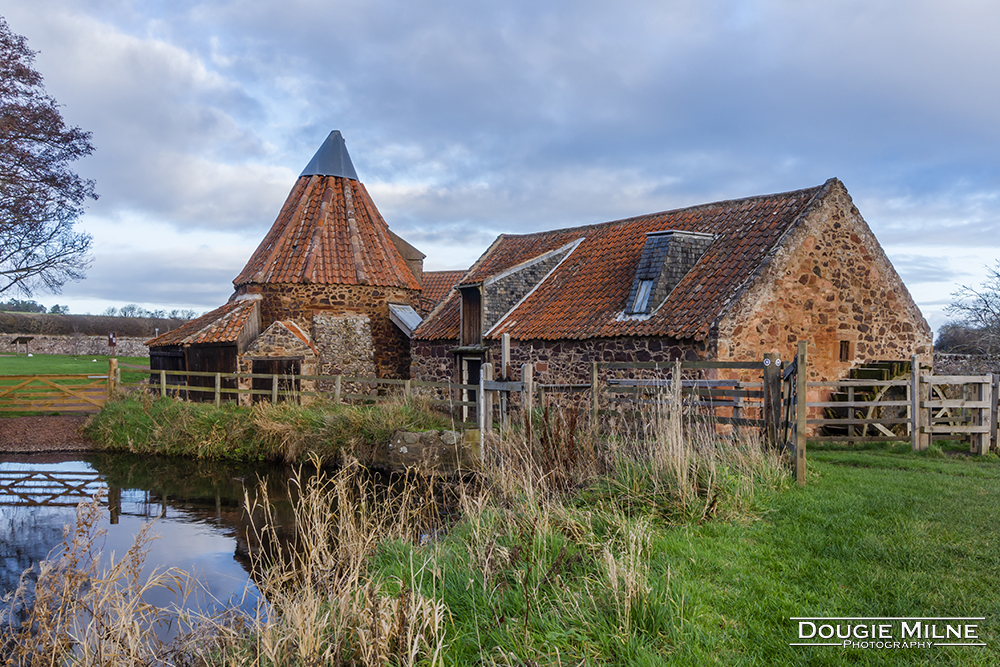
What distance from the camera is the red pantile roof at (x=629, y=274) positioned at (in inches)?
548

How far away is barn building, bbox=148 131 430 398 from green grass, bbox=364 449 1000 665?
1569cm

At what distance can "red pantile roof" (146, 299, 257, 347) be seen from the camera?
20.5 m

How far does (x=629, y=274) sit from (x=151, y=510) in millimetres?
11496

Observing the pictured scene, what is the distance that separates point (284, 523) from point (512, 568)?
647cm

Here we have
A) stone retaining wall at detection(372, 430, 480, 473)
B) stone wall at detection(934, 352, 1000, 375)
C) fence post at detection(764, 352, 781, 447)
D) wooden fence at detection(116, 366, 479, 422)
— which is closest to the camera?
fence post at detection(764, 352, 781, 447)

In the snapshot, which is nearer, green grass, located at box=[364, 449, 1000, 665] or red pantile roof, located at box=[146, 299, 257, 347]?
green grass, located at box=[364, 449, 1000, 665]

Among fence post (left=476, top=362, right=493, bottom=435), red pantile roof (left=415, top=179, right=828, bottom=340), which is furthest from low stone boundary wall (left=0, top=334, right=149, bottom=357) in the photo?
fence post (left=476, top=362, right=493, bottom=435)

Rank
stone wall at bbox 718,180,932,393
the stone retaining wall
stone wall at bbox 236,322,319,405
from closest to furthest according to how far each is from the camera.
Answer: the stone retaining wall
stone wall at bbox 718,180,932,393
stone wall at bbox 236,322,319,405

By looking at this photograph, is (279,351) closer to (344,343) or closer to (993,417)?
(344,343)

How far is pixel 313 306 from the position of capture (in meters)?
22.2

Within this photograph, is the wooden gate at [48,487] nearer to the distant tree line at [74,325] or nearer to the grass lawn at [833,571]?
the grass lawn at [833,571]

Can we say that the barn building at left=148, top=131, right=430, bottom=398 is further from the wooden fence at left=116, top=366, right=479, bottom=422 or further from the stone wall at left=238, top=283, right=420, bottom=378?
the wooden fence at left=116, top=366, right=479, bottom=422

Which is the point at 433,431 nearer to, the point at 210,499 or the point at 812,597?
the point at 210,499

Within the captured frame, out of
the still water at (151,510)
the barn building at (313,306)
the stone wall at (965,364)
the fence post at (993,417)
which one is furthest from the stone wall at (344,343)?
the stone wall at (965,364)
